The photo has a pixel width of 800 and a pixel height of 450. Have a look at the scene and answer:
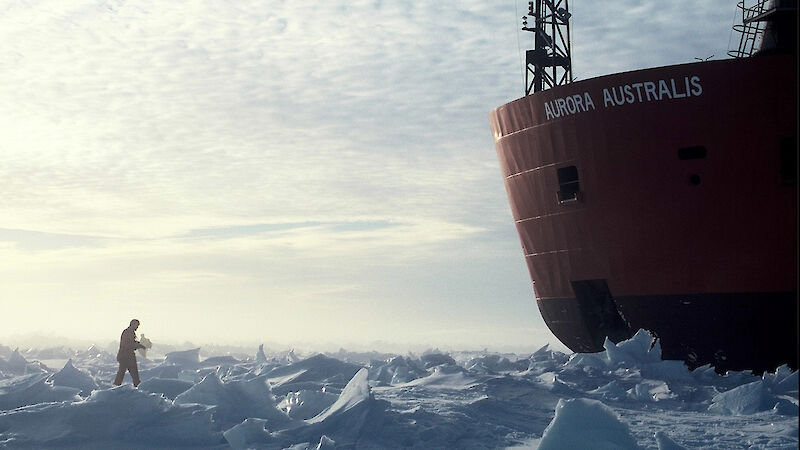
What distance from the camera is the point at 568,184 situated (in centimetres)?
1606

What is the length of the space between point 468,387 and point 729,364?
4770 mm

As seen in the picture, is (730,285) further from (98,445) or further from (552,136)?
(98,445)

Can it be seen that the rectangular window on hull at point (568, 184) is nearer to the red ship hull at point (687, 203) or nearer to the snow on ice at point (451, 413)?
the red ship hull at point (687, 203)

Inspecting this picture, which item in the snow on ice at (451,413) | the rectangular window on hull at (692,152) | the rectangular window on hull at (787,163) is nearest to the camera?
the snow on ice at (451,413)

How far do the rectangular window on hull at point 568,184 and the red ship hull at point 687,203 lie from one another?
3cm

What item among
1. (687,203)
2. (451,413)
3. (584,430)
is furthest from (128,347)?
(687,203)

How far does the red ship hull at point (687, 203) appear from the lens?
13.7 meters

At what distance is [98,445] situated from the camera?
9.07 m

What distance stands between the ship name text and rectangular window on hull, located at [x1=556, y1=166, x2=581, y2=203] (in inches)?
41.8

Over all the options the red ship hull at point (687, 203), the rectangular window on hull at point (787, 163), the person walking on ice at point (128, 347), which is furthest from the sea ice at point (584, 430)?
the person walking on ice at point (128, 347)

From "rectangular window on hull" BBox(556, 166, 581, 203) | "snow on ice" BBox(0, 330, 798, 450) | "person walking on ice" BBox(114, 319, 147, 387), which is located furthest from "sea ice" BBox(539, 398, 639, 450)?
"person walking on ice" BBox(114, 319, 147, 387)

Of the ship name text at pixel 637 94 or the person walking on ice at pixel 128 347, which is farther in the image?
the person walking on ice at pixel 128 347

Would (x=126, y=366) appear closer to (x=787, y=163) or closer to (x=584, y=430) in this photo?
(x=584, y=430)

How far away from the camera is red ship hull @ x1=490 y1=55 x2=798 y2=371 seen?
Answer: 538 inches
